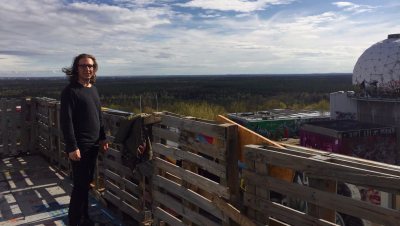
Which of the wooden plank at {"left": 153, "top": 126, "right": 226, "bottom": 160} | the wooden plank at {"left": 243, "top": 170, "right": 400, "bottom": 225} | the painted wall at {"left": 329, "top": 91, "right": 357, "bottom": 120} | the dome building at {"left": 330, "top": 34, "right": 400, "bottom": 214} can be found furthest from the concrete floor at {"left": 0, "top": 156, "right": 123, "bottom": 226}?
the painted wall at {"left": 329, "top": 91, "right": 357, "bottom": 120}

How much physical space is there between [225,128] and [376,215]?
162cm

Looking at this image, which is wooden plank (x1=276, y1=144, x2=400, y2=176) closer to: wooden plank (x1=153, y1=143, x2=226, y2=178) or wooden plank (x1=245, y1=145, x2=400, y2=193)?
wooden plank (x1=245, y1=145, x2=400, y2=193)

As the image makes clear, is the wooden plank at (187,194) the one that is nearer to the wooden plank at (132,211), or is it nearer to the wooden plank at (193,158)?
the wooden plank at (193,158)

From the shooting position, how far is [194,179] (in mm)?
4207

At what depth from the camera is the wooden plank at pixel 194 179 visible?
374 centimetres

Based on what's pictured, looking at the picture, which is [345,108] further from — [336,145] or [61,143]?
[61,143]

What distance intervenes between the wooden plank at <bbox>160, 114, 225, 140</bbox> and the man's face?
1050 mm

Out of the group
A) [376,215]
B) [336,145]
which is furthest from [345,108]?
[376,215]

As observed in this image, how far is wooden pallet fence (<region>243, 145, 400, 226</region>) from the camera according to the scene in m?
2.40

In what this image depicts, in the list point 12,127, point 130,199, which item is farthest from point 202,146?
point 12,127

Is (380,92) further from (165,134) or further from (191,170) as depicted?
(191,170)

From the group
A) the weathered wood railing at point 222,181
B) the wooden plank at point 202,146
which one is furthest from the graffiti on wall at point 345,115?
the wooden plank at point 202,146

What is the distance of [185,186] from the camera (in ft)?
14.6

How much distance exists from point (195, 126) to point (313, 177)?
5.36 ft
